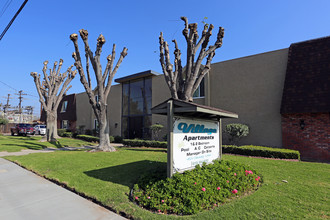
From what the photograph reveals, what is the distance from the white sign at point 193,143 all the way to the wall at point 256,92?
7178mm

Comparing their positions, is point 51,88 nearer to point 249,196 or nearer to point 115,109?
point 115,109

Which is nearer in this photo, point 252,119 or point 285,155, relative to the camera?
point 285,155

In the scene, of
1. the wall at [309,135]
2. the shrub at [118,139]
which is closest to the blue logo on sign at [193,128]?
the wall at [309,135]

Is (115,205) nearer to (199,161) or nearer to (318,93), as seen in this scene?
(199,161)

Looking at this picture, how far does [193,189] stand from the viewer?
4301 millimetres

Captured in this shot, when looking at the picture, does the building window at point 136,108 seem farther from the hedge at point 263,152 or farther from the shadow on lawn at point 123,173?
the shadow on lawn at point 123,173

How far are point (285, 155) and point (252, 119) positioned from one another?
12.4 feet

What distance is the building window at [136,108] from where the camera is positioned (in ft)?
64.8

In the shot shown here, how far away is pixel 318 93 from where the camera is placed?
10336mm

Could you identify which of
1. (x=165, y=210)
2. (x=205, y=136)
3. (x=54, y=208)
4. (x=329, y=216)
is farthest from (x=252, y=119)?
(x=54, y=208)

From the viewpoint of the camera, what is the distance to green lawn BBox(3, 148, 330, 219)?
3.71 meters

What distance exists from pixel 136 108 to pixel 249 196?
1718 cm

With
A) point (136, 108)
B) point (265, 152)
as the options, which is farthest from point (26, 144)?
point (265, 152)

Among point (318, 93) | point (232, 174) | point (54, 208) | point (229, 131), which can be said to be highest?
point (318, 93)
